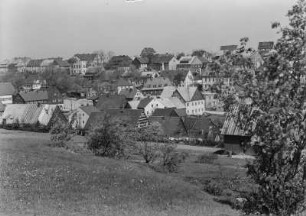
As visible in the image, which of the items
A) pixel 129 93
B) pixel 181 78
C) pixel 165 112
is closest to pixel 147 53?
pixel 181 78

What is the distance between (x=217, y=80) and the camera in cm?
1028

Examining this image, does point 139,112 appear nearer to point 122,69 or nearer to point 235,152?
point 235,152

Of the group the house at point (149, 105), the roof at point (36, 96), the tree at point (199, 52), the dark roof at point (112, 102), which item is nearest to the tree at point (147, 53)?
the tree at point (199, 52)

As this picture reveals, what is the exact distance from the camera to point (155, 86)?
309 feet

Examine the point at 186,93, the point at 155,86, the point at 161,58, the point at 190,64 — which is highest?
the point at 161,58

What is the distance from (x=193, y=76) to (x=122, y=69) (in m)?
30.5

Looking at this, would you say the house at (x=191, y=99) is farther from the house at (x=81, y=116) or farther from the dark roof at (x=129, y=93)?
the house at (x=81, y=116)

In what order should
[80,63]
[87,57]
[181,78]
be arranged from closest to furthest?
[181,78]
[80,63]
[87,57]

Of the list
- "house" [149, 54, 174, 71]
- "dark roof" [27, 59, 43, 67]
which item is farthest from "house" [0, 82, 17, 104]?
"dark roof" [27, 59, 43, 67]

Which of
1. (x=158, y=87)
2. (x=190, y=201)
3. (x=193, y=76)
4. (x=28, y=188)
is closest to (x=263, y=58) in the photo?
(x=190, y=201)

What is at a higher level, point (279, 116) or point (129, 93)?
point (279, 116)

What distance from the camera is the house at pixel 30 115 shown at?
57.4m

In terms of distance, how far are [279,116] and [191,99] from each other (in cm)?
7106

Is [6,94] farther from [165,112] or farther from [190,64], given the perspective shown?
[190,64]
